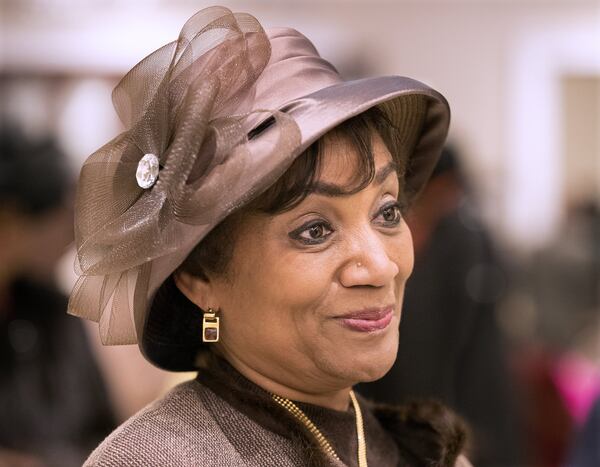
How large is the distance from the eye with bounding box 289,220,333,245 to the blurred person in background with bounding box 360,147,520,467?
85.6 inches

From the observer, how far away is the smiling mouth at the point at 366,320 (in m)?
1.42

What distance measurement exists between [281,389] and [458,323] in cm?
226

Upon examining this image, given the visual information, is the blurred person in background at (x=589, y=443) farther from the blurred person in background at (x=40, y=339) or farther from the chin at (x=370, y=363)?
the chin at (x=370, y=363)

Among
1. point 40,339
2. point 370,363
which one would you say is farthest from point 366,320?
point 40,339

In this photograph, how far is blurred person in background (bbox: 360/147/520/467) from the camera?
11.8 feet

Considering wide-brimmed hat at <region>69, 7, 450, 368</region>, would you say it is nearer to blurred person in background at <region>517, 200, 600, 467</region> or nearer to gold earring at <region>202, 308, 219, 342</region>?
gold earring at <region>202, 308, 219, 342</region>

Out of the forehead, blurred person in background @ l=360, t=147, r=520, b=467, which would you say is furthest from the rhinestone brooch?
blurred person in background @ l=360, t=147, r=520, b=467

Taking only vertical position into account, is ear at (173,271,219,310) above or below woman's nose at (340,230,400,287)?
below

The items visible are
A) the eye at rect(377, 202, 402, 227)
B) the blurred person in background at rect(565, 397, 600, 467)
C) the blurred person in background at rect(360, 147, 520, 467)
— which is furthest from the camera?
the blurred person in background at rect(360, 147, 520, 467)

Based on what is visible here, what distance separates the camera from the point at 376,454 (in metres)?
1.58

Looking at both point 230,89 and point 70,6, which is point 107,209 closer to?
point 230,89

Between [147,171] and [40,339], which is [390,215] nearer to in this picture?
[147,171]

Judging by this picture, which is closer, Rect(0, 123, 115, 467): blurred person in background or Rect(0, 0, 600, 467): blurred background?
Rect(0, 123, 115, 467): blurred person in background

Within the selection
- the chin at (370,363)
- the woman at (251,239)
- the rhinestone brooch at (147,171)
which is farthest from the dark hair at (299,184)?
the chin at (370,363)
